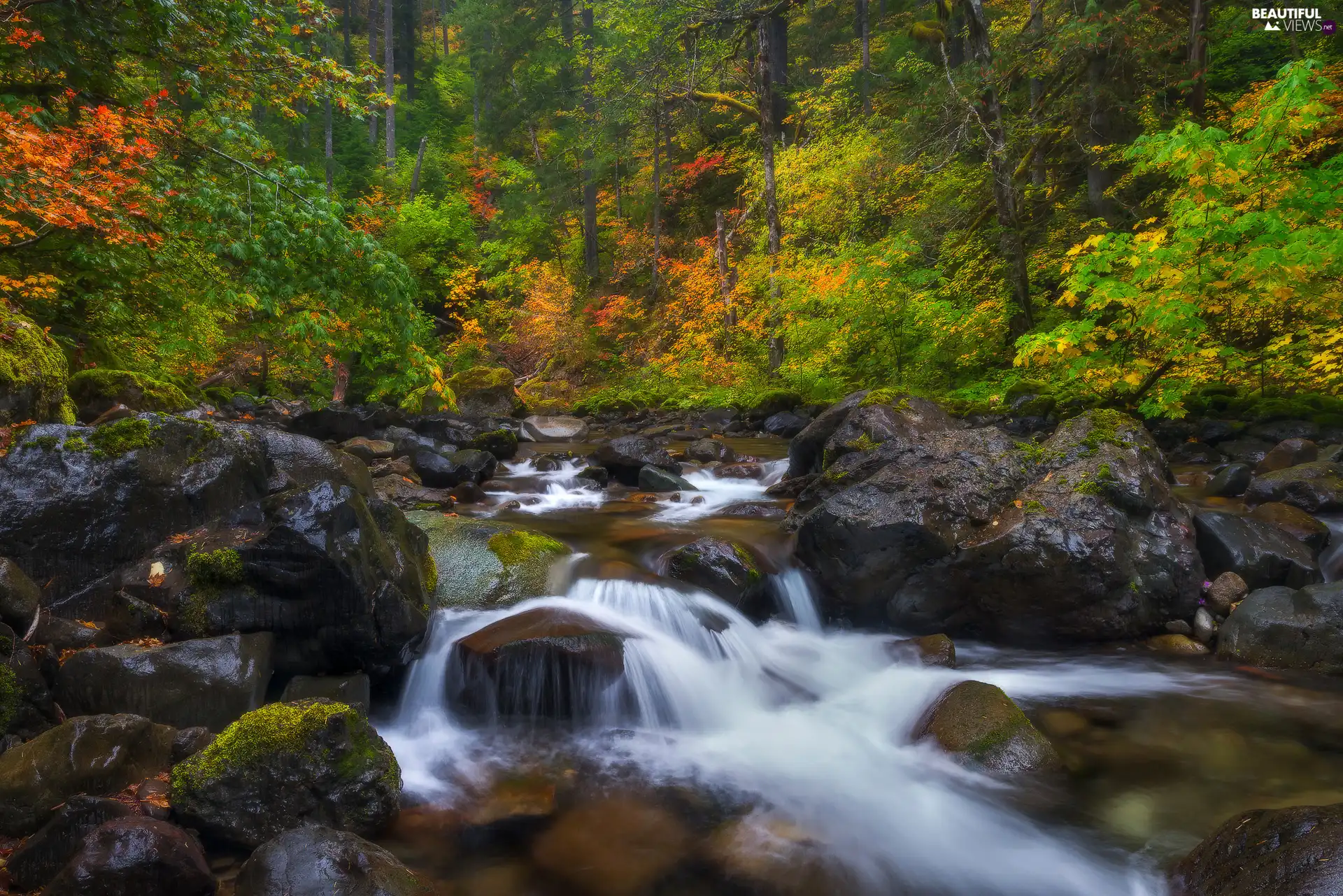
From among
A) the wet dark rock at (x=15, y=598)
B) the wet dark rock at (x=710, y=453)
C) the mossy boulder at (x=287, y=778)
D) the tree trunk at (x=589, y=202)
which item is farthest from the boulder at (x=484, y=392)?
the mossy boulder at (x=287, y=778)

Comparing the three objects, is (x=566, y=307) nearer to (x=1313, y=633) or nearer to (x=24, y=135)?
(x=24, y=135)

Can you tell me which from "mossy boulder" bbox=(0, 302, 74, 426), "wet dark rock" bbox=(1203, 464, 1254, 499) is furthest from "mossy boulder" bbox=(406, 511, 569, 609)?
"wet dark rock" bbox=(1203, 464, 1254, 499)

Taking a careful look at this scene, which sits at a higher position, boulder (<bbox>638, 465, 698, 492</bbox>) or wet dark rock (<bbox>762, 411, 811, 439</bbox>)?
wet dark rock (<bbox>762, 411, 811, 439</bbox>)

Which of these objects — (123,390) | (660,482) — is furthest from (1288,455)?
(123,390)

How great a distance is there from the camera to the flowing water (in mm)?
3615

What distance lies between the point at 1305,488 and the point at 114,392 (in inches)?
555

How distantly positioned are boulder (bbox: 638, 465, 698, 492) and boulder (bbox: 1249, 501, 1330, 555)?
6.66 meters

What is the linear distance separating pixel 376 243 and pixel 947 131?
10.5m

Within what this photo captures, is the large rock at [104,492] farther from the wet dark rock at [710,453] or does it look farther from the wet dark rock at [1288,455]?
the wet dark rock at [1288,455]

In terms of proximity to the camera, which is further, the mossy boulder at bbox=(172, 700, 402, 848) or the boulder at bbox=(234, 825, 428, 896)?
the mossy boulder at bbox=(172, 700, 402, 848)

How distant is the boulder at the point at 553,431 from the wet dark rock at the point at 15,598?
13698mm

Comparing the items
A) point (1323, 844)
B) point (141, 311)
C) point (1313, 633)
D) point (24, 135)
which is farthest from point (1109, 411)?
point (141, 311)

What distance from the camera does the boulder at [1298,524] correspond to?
621 cm

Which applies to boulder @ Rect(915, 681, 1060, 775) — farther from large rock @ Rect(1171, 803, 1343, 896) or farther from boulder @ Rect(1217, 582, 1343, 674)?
boulder @ Rect(1217, 582, 1343, 674)
